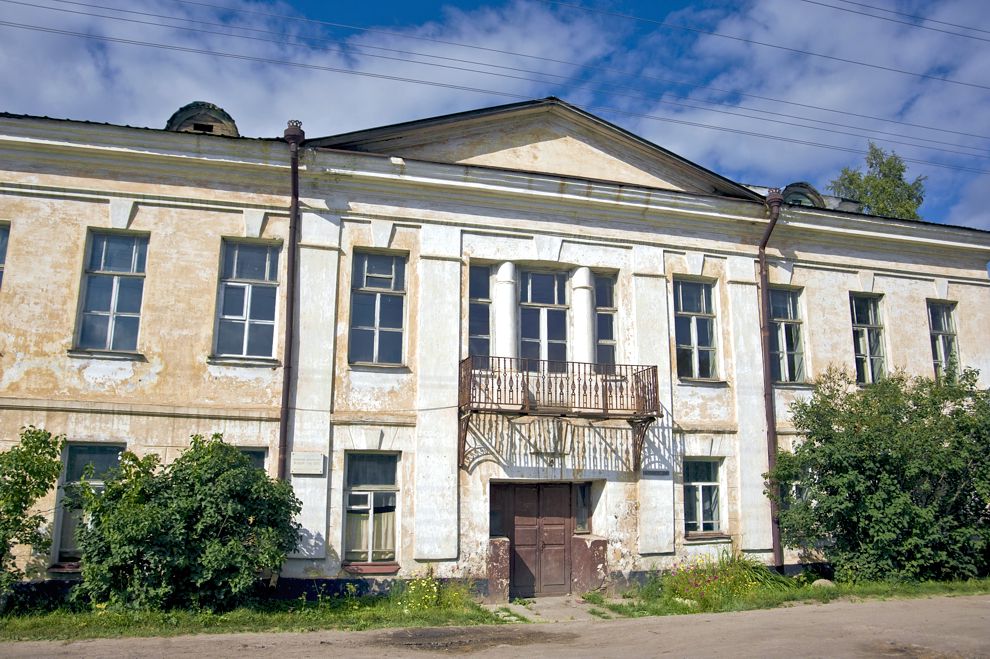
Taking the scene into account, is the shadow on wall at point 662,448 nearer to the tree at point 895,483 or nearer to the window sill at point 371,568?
the tree at point 895,483

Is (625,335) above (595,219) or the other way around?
the other way around

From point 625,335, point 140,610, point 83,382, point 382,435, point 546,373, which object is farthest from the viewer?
point 625,335

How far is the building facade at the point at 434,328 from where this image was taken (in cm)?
1067

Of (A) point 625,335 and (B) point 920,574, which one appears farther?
(A) point 625,335

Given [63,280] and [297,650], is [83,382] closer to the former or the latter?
[63,280]

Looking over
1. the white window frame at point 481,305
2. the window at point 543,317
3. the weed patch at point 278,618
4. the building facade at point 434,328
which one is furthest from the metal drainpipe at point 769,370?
the weed patch at point 278,618

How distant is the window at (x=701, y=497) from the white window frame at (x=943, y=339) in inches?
214

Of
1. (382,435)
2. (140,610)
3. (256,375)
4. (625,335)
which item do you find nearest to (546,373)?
(625,335)

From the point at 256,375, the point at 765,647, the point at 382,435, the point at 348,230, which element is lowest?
the point at 765,647

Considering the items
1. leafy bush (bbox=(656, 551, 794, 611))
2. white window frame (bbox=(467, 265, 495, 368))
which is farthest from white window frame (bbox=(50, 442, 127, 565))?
leafy bush (bbox=(656, 551, 794, 611))

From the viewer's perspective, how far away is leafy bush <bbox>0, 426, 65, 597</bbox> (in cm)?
899

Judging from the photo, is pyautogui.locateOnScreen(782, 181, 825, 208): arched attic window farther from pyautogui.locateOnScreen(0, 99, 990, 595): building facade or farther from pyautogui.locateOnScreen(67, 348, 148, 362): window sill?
pyautogui.locateOnScreen(67, 348, 148, 362): window sill

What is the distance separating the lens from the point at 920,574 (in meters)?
11.9

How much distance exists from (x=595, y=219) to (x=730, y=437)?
4290mm
